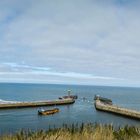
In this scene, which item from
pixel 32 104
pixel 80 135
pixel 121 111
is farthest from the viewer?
pixel 32 104

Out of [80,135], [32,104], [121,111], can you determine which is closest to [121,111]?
[121,111]

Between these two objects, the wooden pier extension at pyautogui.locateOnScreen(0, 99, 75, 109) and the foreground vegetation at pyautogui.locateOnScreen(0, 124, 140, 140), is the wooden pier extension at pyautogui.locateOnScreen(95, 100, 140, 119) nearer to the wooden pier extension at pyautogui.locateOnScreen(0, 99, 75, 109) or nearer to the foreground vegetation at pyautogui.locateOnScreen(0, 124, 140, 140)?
the wooden pier extension at pyautogui.locateOnScreen(0, 99, 75, 109)

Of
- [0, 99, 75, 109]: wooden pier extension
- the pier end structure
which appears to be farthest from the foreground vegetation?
[0, 99, 75, 109]: wooden pier extension

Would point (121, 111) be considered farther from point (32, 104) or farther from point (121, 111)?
point (32, 104)

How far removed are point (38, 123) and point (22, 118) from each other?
709cm

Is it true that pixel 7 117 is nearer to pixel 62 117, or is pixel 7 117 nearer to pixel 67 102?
pixel 62 117

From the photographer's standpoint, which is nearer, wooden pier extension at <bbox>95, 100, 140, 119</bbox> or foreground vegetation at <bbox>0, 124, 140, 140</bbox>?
foreground vegetation at <bbox>0, 124, 140, 140</bbox>

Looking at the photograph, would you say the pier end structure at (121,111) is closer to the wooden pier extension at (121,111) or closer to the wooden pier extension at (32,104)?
the wooden pier extension at (121,111)

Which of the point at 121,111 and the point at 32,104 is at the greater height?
the point at 32,104

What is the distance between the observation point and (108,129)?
640 inches

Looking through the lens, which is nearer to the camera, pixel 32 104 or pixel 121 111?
pixel 121 111

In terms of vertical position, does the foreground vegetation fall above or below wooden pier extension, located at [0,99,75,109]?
above

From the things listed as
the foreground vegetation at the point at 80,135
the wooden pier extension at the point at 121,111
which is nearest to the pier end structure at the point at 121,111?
the wooden pier extension at the point at 121,111

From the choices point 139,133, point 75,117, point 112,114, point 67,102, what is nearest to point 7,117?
point 75,117
